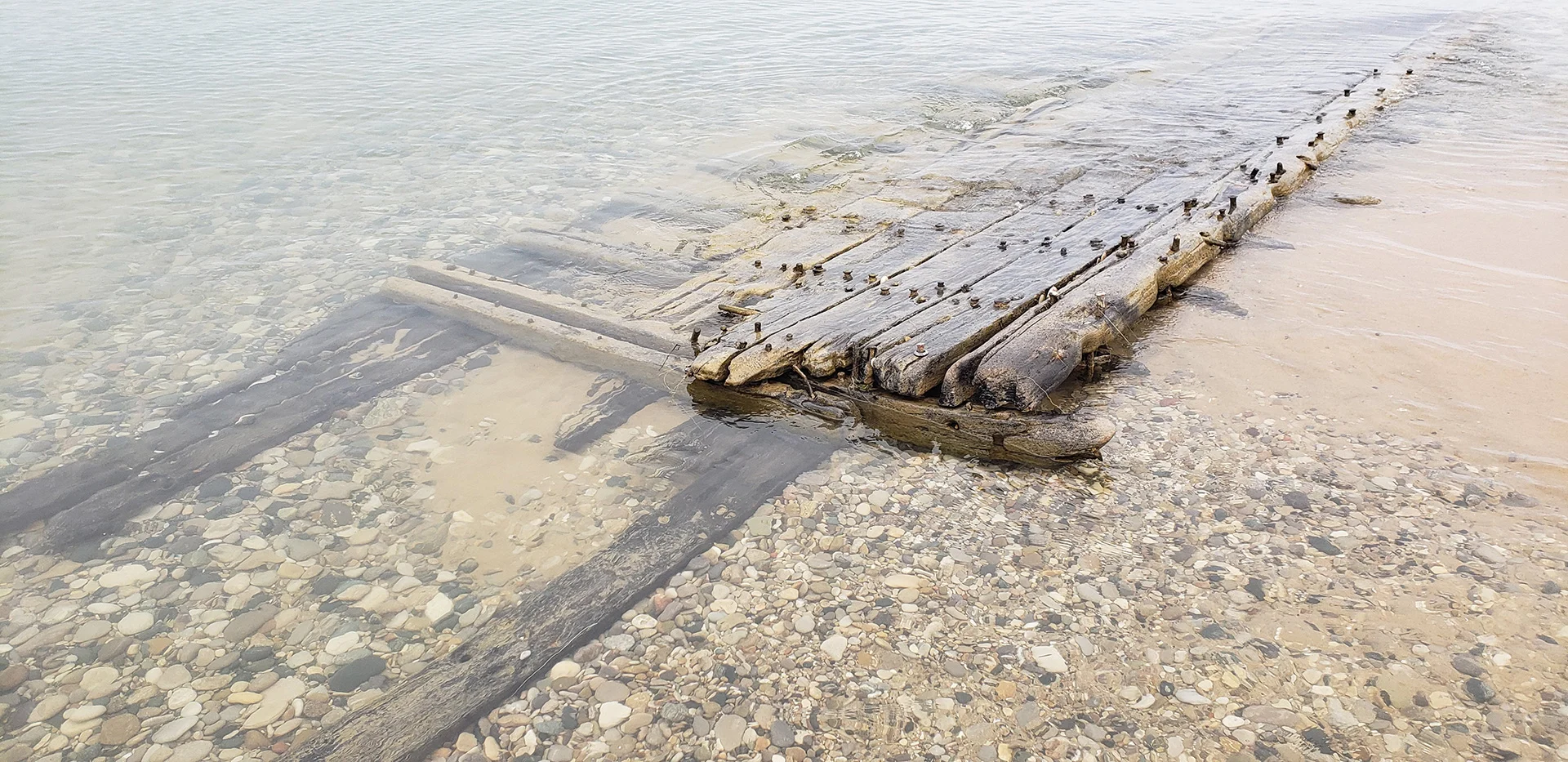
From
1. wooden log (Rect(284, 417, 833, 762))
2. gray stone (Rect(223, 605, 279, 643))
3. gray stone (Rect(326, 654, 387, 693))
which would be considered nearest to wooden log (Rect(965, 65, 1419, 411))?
wooden log (Rect(284, 417, 833, 762))

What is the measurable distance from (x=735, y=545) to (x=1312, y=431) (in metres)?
4.03

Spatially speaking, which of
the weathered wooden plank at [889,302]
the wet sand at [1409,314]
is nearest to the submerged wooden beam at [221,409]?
the weathered wooden plank at [889,302]

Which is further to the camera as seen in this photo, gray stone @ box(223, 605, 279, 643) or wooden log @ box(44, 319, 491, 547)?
wooden log @ box(44, 319, 491, 547)

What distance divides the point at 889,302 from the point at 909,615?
315cm

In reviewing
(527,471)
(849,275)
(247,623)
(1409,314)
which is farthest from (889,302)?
(247,623)

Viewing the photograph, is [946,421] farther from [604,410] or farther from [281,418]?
[281,418]

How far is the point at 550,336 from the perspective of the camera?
7969 millimetres

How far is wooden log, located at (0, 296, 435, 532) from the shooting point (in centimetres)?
644

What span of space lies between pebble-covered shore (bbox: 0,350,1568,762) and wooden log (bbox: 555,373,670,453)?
30 cm

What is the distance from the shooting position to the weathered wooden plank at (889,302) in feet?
22.9

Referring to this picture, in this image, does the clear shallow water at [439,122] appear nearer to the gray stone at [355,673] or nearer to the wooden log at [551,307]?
the wooden log at [551,307]

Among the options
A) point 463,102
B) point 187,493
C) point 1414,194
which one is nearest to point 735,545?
point 187,493

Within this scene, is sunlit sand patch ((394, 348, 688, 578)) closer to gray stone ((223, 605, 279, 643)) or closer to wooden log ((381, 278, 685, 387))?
wooden log ((381, 278, 685, 387))

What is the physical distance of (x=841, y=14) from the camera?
2559cm
